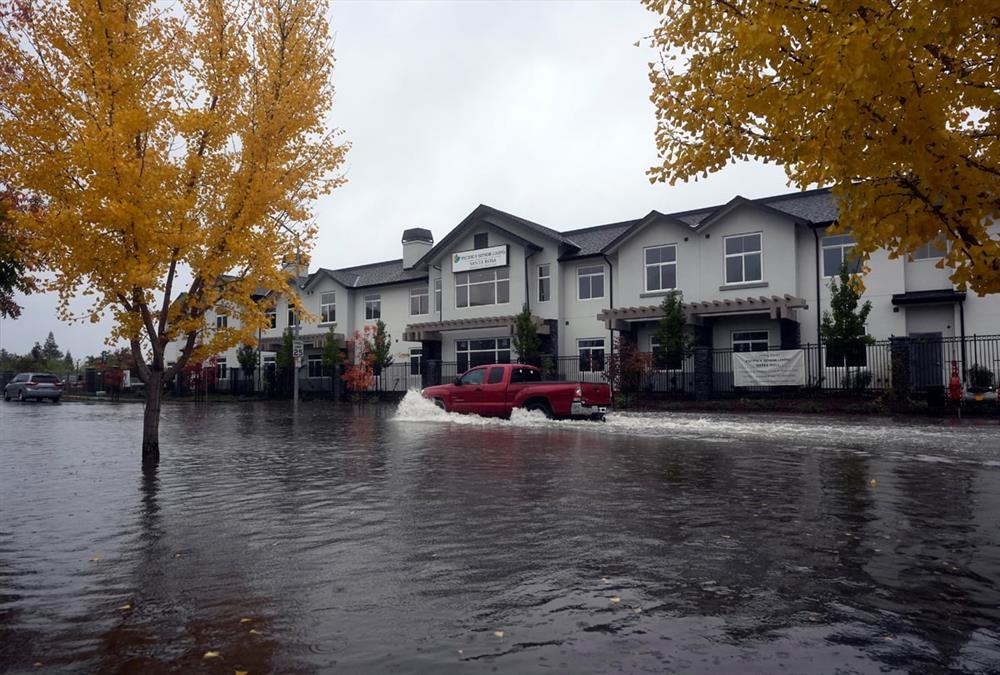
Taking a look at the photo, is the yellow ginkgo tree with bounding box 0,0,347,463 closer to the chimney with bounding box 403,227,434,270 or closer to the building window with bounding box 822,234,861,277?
the building window with bounding box 822,234,861,277

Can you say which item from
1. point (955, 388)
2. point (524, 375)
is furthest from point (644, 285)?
point (955, 388)

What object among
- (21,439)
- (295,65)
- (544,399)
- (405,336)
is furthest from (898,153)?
(405,336)

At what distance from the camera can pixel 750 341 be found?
2972cm

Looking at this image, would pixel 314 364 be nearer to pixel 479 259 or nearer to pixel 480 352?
pixel 480 352

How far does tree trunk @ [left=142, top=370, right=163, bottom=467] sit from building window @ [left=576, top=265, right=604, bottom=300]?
2453cm

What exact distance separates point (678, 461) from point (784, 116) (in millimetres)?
6702

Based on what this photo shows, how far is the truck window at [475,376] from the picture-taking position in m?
21.4

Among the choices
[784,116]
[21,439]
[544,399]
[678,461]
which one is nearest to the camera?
[784,116]

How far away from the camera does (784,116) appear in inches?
241

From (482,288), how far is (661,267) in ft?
30.6

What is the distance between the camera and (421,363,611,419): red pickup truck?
65.3ft

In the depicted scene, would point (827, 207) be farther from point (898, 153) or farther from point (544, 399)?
point (898, 153)

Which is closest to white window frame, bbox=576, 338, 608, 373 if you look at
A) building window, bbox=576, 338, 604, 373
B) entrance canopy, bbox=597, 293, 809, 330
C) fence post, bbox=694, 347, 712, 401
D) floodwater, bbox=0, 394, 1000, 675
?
building window, bbox=576, 338, 604, 373

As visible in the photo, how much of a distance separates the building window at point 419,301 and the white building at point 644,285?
0.25ft
